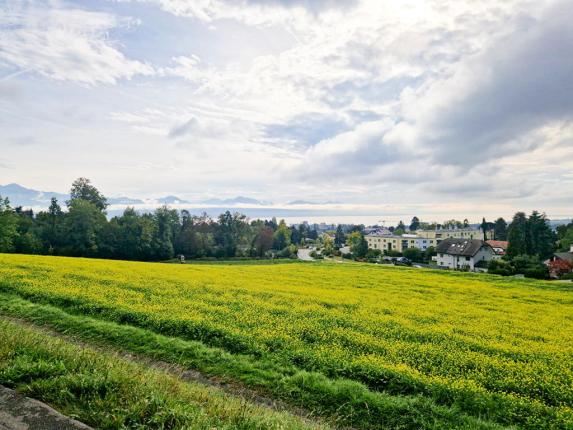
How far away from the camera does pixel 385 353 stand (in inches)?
399

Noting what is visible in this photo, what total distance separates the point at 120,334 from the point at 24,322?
158 inches

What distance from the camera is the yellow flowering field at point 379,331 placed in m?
8.17

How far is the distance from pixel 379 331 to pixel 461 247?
68.7 m

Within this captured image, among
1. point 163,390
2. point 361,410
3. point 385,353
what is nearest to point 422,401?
point 361,410

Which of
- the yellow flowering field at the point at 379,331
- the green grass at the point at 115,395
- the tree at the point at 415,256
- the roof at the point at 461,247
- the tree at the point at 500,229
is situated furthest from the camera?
the tree at the point at 500,229

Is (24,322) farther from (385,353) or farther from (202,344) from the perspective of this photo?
(385,353)

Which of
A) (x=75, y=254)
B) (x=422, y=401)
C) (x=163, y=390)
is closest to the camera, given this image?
(x=163, y=390)

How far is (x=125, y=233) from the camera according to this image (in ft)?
236

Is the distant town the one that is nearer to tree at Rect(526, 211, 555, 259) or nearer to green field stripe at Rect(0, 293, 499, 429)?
tree at Rect(526, 211, 555, 259)

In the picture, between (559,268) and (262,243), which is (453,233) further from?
(559,268)

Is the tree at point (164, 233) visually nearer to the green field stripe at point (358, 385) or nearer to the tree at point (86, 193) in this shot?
the tree at point (86, 193)

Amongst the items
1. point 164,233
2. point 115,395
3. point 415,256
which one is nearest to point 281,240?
point 164,233

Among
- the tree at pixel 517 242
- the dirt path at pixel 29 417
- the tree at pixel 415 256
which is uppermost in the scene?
the tree at pixel 517 242

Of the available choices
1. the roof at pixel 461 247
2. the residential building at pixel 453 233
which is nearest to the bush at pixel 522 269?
the roof at pixel 461 247
